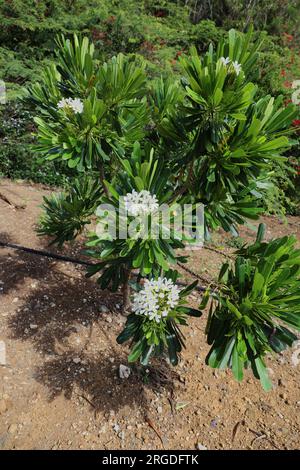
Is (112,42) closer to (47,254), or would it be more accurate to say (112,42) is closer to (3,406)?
(47,254)

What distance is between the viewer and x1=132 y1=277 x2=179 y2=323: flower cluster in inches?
61.8

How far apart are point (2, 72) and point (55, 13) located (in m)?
2.41

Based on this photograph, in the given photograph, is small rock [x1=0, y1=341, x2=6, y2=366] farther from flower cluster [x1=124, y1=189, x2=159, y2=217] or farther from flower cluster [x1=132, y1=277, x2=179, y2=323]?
flower cluster [x1=124, y1=189, x2=159, y2=217]

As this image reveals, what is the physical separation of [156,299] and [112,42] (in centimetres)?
737

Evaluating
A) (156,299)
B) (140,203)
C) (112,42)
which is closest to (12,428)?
(156,299)

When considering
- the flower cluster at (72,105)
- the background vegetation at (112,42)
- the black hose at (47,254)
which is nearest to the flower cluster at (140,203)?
the flower cluster at (72,105)

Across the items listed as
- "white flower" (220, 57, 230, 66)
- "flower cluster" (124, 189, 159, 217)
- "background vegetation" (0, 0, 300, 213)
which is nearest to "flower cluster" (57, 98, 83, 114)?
"flower cluster" (124, 189, 159, 217)

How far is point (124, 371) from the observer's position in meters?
2.31

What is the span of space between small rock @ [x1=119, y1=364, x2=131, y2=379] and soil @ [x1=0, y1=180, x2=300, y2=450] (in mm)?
25

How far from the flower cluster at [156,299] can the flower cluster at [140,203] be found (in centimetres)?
33

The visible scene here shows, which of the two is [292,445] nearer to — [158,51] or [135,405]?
[135,405]

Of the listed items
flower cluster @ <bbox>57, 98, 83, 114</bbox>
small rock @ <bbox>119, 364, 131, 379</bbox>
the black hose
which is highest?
flower cluster @ <bbox>57, 98, 83, 114</bbox>

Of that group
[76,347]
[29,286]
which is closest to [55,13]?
[29,286]

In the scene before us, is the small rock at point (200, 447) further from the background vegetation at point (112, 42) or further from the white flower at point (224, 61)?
the background vegetation at point (112, 42)
